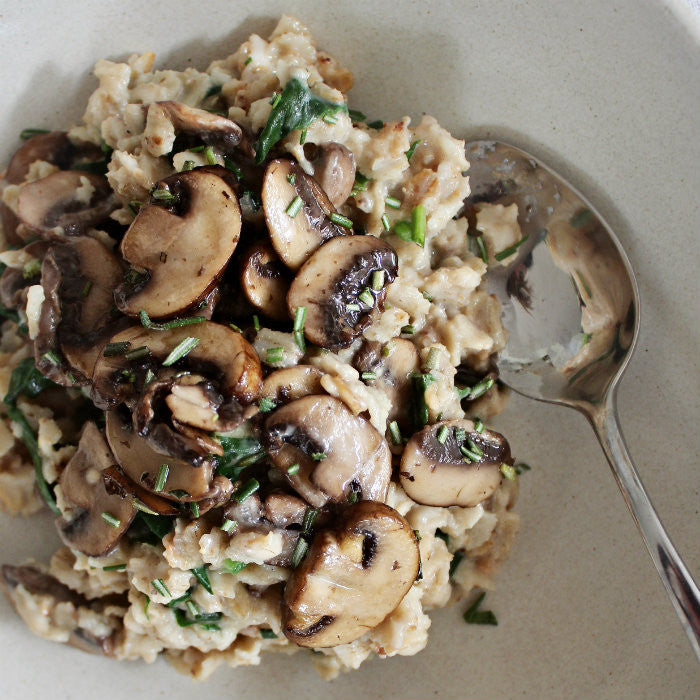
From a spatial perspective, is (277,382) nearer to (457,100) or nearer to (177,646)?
(177,646)

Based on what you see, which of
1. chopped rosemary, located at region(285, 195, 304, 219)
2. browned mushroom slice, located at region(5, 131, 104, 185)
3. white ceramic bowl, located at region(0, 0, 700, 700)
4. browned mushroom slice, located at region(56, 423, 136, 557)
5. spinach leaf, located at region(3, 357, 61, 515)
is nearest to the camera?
chopped rosemary, located at region(285, 195, 304, 219)

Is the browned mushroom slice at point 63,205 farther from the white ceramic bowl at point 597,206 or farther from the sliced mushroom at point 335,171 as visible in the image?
the sliced mushroom at point 335,171

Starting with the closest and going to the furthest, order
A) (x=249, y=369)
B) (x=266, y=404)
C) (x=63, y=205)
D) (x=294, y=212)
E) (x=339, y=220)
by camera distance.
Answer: (x=249, y=369) → (x=266, y=404) → (x=294, y=212) → (x=339, y=220) → (x=63, y=205)

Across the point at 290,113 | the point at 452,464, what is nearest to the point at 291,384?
the point at 452,464

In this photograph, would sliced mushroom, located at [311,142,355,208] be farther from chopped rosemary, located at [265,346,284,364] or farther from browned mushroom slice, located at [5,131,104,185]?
browned mushroom slice, located at [5,131,104,185]

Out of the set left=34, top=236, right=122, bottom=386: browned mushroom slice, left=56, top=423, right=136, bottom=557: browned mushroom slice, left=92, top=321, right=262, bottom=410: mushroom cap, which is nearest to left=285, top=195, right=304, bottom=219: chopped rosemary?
left=92, top=321, right=262, bottom=410: mushroom cap

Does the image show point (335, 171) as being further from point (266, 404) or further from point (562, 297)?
point (562, 297)

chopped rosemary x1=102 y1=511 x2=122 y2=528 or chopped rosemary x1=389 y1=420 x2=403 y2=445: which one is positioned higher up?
chopped rosemary x1=389 y1=420 x2=403 y2=445
